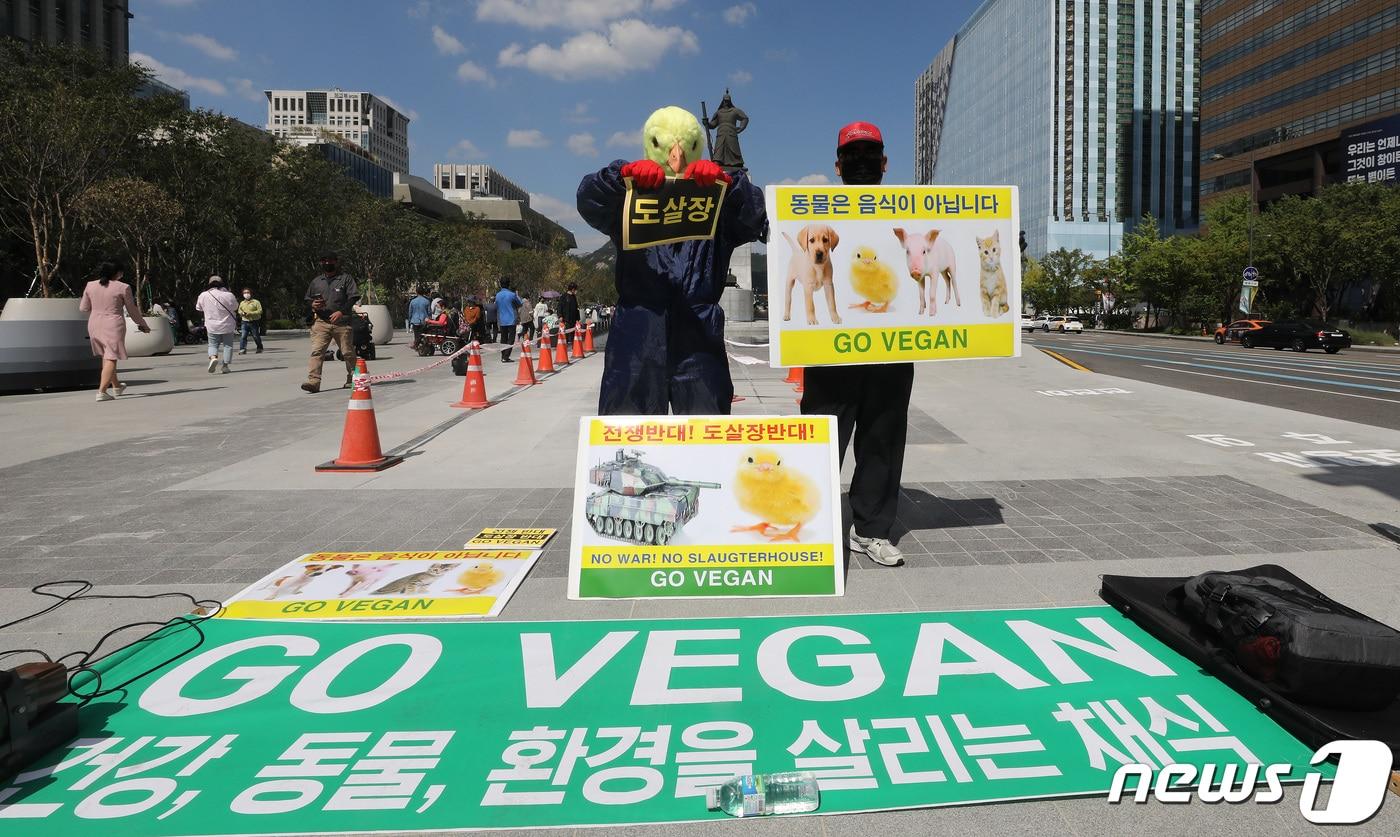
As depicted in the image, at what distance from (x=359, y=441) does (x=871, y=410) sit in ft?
14.8

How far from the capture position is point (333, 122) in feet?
586

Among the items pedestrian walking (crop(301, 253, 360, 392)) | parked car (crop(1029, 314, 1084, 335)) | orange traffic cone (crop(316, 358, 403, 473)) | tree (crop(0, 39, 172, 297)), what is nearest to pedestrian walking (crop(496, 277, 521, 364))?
pedestrian walking (crop(301, 253, 360, 392))

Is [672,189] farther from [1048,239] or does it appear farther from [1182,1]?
[1182,1]

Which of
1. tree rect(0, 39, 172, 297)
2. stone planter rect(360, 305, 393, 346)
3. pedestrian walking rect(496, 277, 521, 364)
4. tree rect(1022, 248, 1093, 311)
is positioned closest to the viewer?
pedestrian walking rect(496, 277, 521, 364)

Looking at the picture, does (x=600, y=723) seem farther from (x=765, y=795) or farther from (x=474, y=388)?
(x=474, y=388)

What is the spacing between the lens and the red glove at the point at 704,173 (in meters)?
4.07

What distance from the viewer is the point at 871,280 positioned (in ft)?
14.0

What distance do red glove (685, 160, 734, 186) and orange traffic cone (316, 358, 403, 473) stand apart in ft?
13.1

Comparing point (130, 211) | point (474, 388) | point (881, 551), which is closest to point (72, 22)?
point (130, 211)

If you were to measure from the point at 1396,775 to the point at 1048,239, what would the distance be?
117364mm

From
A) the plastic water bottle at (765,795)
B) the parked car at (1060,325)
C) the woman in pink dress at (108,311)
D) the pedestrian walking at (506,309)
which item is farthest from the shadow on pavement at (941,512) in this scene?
the parked car at (1060,325)

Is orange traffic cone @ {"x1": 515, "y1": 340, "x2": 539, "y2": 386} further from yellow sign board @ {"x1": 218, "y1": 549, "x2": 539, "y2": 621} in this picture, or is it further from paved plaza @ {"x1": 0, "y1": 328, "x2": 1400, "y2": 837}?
yellow sign board @ {"x1": 218, "y1": 549, "x2": 539, "y2": 621}

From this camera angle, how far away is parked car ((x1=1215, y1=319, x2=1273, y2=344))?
1528 inches

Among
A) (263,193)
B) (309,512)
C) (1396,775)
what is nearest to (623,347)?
(309,512)
